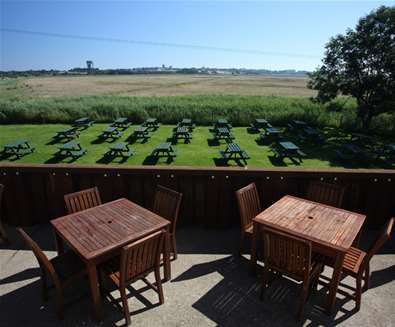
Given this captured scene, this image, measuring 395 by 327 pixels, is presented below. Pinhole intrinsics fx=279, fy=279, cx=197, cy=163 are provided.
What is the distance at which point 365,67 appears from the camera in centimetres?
1617

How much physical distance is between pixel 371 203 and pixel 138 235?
4237mm

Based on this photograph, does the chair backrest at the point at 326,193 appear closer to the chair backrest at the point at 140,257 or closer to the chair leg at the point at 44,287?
the chair backrest at the point at 140,257

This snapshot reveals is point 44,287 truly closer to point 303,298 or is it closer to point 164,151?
point 303,298

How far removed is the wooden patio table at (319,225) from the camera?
10.6 ft

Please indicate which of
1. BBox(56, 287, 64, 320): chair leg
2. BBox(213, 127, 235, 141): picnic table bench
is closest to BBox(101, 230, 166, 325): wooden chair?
BBox(56, 287, 64, 320): chair leg

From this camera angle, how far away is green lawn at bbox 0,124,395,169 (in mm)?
11680

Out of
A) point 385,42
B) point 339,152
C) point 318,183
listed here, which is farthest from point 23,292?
point 385,42

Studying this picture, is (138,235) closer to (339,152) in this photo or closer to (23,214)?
(23,214)

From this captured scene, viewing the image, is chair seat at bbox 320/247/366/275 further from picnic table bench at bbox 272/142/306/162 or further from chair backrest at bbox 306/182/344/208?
picnic table bench at bbox 272/142/306/162

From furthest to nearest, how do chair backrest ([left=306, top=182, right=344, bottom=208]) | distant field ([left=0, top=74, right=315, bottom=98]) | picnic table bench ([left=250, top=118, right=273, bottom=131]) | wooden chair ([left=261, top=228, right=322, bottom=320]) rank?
distant field ([left=0, top=74, right=315, bottom=98]) < picnic table bench ([left=250, top=118, right=273, bottom=131]) < chair backrest ([left=306, top=182, right=344, bottom=208]) < wooden chair ([left=261, top=228, right=322, bottom=320])

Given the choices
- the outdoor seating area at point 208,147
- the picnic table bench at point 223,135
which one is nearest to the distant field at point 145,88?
the outdoor seating area at point 208,147

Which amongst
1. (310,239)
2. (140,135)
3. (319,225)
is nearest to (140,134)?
(140,135)

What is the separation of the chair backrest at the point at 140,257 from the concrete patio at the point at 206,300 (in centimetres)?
51

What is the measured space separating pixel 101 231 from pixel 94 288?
0.67m
